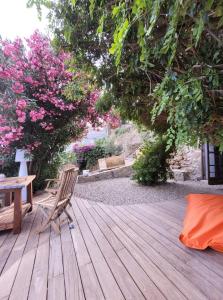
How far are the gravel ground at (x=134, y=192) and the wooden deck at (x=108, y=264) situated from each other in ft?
4.48

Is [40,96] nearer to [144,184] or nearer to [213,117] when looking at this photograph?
[144,184]

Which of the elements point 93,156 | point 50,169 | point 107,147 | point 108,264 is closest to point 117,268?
point 108,264

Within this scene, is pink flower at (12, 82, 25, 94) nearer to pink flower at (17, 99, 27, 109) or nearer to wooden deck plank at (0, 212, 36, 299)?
pink flower at (17, 99, 27, 109)

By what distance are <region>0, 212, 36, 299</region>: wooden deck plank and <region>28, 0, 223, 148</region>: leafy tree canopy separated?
2072mm

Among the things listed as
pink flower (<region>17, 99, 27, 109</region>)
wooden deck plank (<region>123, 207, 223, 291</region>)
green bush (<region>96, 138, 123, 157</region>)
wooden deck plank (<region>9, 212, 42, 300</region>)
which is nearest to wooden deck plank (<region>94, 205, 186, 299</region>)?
wooden deck plank (<region>123, 207, 223, 291</region>)

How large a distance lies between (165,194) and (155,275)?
127 inches

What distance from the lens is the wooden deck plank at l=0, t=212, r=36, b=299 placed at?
5.92ft

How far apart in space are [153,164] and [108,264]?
3.86 metres

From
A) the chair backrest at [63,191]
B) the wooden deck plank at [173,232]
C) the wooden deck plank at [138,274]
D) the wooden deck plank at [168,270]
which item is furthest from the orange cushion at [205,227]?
the chair backrest at [63,191]

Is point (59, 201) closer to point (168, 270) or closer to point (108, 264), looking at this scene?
point (108, 264)

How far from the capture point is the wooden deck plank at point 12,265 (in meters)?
1.81

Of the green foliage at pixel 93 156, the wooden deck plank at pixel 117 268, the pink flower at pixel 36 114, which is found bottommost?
the wooden deck plank at pixel 117 268

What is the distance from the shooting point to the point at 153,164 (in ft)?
18.6

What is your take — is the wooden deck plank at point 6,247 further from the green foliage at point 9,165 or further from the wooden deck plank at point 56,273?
the green foliage at point 9,165
